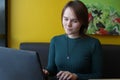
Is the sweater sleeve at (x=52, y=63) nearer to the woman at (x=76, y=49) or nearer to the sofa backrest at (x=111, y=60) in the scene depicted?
the woman at (x=76, y=49)

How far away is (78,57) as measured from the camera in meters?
1.53

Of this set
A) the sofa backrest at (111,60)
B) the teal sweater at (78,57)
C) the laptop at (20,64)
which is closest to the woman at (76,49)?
the teal sweater at (78,57)

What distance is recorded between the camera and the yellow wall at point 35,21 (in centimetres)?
220

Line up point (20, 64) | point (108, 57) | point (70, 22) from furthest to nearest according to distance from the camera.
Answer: point (108, 57) → point (70, 22) → point (20, 64)

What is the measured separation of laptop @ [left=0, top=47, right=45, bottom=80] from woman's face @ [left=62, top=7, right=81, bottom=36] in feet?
1.92

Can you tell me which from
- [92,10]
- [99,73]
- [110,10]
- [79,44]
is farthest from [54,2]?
[99,73]

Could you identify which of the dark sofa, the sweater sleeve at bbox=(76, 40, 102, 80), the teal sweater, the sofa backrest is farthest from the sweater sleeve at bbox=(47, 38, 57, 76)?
the sofa backrest

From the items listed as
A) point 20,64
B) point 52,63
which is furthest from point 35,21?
point 20,64

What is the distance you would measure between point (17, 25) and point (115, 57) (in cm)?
100

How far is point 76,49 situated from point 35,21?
79cm

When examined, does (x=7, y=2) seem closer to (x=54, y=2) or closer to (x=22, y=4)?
(x=22, y=4)

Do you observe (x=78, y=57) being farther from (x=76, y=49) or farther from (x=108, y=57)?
(x=108, y=57)

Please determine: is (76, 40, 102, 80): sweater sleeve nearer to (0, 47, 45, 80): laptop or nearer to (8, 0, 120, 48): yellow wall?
(0, 47, 45, 80): laptop

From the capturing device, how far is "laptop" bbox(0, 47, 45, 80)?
90 centimetres
